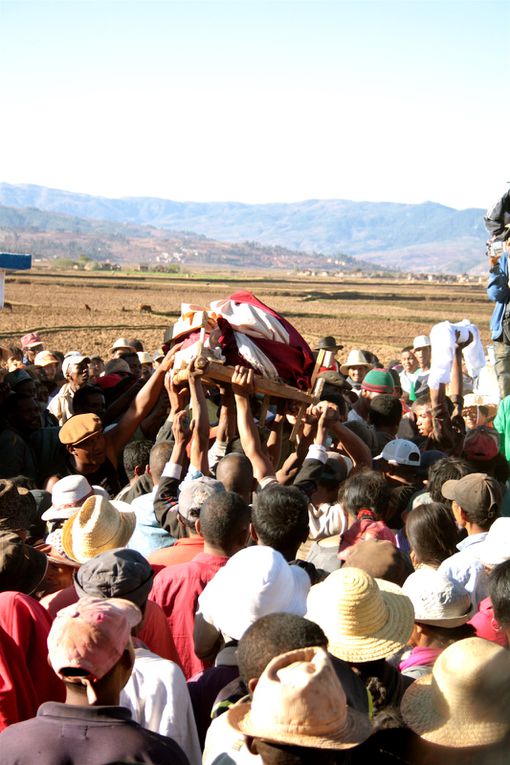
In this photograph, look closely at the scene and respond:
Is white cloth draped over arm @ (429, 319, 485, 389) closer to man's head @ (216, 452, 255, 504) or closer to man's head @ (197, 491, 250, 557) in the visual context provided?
man's head @ (216, 452, 255, 504)

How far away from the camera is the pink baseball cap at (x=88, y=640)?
287 cm

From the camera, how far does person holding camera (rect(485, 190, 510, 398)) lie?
7.32 meters

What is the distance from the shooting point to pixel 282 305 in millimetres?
53469

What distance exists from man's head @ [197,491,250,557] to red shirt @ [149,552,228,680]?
61 mm

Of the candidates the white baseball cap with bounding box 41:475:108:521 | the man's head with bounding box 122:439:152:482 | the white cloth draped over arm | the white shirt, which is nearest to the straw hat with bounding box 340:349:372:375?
the white cloth draped over arm

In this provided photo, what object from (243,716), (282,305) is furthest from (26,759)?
(282,305)

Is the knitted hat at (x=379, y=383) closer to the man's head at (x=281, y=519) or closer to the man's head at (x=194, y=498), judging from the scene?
the man's head at (x=194, y=498)

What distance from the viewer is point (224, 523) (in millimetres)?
4258

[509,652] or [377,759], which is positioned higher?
[509,652]

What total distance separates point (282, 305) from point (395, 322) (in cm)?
1215

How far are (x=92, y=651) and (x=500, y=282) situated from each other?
6034 mm

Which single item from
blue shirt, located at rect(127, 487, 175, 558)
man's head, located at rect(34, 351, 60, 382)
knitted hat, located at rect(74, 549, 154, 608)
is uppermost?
knitted hat, located at rect(74, 549, 154, 608)

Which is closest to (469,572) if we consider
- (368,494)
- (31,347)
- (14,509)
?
(368,494)

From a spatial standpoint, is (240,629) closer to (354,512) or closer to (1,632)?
(1,632)
